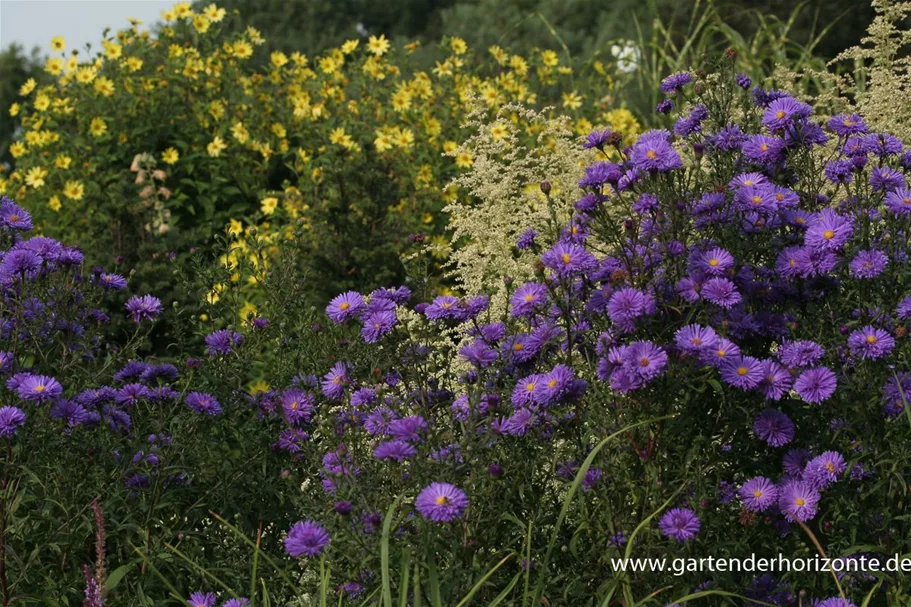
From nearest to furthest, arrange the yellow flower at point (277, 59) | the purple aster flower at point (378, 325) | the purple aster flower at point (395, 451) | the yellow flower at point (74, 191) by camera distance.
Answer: the purple aster flower at point (395, 451), the purple aster flower at point (378, 325), the yellow flower at point (74, 191), the yellow flower at point (277, 59)

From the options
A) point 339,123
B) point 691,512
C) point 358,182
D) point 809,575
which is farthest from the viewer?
point 339,123

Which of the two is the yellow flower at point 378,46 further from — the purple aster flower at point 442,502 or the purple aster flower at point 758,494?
the purple aster flower at point 442,502

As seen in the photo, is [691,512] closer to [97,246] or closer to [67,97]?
[97,246]

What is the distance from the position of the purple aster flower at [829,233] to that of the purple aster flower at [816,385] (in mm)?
291

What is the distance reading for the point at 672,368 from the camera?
7.91 ft

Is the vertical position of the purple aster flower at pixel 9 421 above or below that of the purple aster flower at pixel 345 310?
above

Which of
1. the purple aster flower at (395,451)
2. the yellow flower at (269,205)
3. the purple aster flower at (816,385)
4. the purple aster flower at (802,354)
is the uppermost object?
the purple aster flower at (395,451)

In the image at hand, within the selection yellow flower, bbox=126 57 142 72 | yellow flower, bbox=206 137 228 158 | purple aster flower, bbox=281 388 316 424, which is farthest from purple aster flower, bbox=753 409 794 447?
yellow flower, bbox=126 57 142 72

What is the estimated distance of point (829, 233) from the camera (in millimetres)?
2559

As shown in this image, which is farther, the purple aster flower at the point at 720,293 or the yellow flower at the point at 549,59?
the yellow flower at the point at 549,59

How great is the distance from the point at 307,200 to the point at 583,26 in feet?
56.6

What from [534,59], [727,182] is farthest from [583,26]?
[727,182]

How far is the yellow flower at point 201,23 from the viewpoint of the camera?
285 inches

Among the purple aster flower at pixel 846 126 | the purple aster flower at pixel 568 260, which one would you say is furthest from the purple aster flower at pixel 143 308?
the purple aster flower at pixel 846 126
